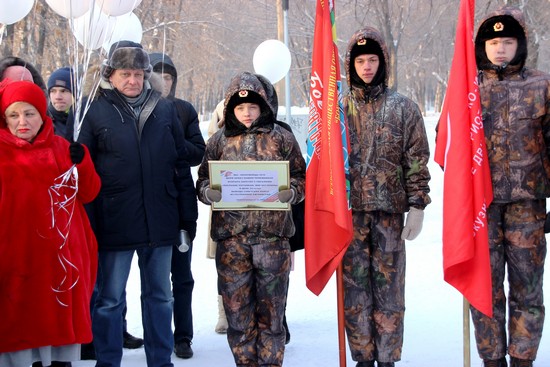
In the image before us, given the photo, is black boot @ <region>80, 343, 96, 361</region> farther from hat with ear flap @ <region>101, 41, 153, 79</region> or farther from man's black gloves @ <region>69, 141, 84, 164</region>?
hat with ear flap @ <region>101, 41, 153, 79</region>

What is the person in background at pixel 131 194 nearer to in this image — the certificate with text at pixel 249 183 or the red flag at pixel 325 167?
the certificate with text at pixel 249 183

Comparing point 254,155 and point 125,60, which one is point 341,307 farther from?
point 125,60

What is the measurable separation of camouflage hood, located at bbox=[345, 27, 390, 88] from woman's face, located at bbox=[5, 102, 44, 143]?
201 centimetres

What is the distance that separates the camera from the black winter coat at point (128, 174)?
473cm

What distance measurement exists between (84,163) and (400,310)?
2211 mm

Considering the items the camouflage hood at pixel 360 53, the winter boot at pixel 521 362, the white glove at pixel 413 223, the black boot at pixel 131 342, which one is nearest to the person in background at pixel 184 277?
the black boot at pixel 131 342

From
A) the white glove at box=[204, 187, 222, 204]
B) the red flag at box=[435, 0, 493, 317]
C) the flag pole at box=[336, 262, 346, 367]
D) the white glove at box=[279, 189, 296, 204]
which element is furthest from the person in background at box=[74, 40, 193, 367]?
the red flag at box=[435, 0, 493, 317]

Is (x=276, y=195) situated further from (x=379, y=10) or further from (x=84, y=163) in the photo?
(x=379, y=10)

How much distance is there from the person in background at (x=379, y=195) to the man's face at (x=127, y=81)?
1372 mm

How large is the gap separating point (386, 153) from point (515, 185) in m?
0.83

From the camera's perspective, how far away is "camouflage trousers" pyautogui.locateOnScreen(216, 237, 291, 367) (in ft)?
15.8

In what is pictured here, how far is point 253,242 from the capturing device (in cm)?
479

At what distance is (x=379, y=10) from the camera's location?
15.3 meters

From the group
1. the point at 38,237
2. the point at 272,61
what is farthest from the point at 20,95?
the point at 272,61
